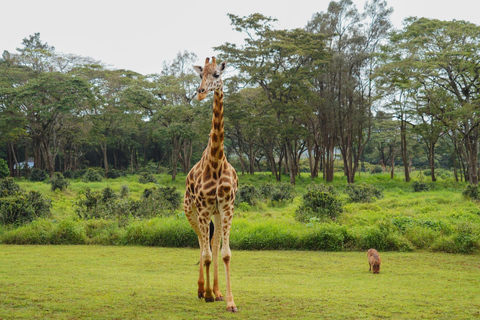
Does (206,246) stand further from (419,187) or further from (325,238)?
(419,187)

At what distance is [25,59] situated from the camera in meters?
35.8

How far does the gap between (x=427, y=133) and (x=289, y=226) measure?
25.3 meters

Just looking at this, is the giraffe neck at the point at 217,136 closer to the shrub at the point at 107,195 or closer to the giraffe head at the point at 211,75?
the giraffe head at the point at 211,75

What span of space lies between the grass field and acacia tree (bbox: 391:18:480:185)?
1878 cm

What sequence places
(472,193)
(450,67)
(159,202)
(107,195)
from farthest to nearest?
(450,67) < (472,193) < (159,202) < (107,195)

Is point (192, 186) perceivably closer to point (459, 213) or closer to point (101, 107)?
point (459, 213)

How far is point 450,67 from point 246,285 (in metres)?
24.7

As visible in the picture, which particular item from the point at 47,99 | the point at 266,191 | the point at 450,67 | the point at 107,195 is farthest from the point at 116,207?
the point at 450,67

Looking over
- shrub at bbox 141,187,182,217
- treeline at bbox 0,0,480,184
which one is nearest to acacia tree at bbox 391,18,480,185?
treeline at bbox 0,0,480,184

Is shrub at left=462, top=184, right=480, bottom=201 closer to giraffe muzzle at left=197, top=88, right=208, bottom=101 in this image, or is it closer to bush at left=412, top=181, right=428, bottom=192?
bush at left=412, top=181, right=428, bottom=192

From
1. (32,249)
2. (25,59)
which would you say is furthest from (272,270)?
(25,59)

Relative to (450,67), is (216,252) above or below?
below

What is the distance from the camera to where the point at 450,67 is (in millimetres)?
26453

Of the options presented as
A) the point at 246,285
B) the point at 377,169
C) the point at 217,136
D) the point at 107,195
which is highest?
the point at 217,136
